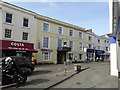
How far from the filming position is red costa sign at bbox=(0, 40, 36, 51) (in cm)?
1614

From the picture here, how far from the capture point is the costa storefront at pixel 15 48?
635 inches

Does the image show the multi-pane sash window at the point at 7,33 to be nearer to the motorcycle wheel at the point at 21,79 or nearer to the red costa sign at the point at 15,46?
the red costa sign at the point at 15,46

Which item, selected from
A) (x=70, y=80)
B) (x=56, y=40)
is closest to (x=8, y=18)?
(x=56, y=40)

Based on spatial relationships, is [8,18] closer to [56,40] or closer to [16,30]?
[16,30]

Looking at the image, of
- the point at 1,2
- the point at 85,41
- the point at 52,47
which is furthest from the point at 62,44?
the point at 1,2

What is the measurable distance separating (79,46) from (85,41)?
331 centimetres

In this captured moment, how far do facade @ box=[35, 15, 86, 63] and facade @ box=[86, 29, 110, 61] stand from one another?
3.80 m

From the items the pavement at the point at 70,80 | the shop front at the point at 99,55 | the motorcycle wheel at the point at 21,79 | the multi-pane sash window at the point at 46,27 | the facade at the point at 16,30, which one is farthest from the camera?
the shop front at the point at 99,55

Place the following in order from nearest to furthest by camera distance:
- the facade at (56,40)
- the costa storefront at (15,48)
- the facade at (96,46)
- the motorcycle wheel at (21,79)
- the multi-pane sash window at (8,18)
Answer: the motorcycle wheel at (21,79) → the costa storefront at (15,48) → the multi-pane sash window at (8,18) → the facade at (56,40) → the facade at (96,46)

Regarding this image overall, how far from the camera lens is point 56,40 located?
80.3 feet

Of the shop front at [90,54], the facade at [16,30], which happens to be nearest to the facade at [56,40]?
the facade at [16,30]

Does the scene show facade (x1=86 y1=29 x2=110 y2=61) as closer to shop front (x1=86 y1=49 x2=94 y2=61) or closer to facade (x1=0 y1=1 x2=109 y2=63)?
shop front (x1=86 y1=49 x2=94 y2=61)

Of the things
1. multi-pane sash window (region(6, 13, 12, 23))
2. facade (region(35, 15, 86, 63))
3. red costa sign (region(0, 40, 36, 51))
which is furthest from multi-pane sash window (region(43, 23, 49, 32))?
multi-pane sash window (region(6, 13, 12, 23))

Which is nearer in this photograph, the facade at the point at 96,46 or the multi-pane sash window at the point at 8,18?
the multi-pane sash window at the point at 8,18
